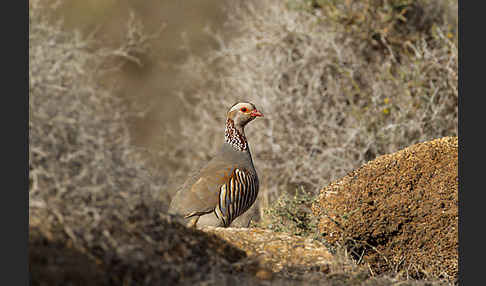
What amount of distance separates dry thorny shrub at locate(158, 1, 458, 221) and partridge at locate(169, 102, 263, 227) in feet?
9.24

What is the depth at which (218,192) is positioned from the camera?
5781 mm

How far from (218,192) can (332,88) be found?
4259 mm

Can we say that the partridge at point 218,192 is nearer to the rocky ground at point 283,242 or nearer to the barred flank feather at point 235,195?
the barred flank feather at point 235,195

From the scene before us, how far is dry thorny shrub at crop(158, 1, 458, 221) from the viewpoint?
8.84 meters

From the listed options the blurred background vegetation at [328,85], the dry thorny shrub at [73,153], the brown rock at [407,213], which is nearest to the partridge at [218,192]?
the brown rock at [407,213]

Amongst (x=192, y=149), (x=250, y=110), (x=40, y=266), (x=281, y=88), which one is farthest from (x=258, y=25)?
(x=40, y=266)

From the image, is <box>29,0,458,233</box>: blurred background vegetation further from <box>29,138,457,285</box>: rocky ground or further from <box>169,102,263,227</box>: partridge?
<box>29,138,457,285</box>: rocky ground

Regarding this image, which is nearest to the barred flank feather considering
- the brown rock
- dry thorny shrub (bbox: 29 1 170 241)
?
the brown rock

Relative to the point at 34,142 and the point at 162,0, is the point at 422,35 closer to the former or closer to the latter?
the point at 34,142

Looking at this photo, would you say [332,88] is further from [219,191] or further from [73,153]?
[73,153]

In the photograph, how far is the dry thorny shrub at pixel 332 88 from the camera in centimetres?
884

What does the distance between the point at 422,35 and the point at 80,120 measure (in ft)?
23.3

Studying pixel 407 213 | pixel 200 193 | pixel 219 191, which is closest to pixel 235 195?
pixel 219 191

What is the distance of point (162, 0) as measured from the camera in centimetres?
2139
